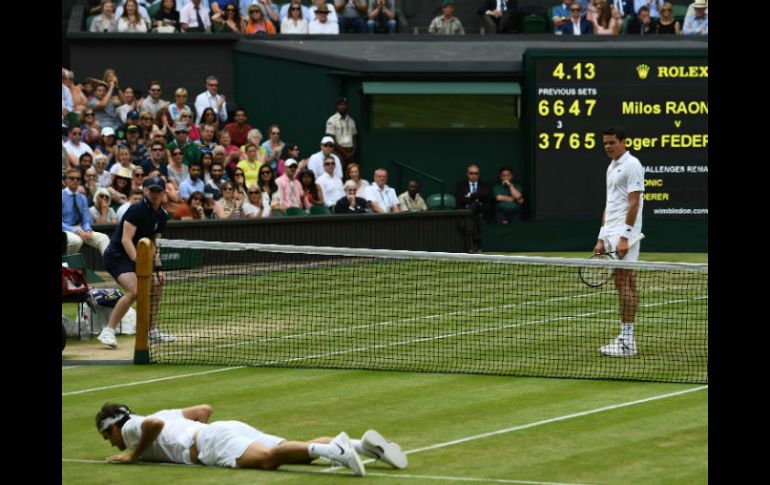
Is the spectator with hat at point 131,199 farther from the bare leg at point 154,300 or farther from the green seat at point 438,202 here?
the bare leg at point 154,300

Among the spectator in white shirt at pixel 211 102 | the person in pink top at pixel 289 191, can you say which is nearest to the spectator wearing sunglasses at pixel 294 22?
the spectator in white shirt at pixel 211 102

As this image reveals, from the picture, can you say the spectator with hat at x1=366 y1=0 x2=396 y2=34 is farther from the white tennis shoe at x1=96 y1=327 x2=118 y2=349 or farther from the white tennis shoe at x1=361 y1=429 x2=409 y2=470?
the white tennis shoe at x1=361 y1=429 x2=409 y2=470

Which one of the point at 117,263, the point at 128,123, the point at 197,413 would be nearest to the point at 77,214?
the point at 128,123

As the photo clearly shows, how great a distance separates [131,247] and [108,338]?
1.08 m

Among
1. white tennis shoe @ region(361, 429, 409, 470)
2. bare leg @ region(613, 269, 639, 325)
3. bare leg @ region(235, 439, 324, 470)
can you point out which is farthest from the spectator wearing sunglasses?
white tennis shoe @ region(361, 429, 409, 470)

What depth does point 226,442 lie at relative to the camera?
372 inches

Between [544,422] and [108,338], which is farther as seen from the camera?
[108,338]

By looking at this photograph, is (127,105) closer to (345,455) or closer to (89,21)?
(89,21)

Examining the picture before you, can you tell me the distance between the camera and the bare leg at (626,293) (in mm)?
14117

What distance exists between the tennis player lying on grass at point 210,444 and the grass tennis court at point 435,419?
0.30ft
